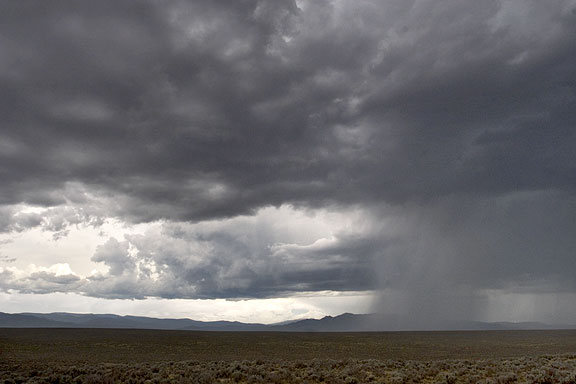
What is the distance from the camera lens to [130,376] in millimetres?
27656

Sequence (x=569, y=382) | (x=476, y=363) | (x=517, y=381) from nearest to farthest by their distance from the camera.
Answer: (x=569, y=382), (x=517, y=381), (x=476, y=363)

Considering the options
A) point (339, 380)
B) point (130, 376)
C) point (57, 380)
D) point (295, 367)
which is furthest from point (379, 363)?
point (57, 380)

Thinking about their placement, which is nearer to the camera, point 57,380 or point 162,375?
point 57,380

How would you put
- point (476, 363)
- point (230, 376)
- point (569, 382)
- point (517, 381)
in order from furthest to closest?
point (476, 363) → point (230, 376) → point (517, 381) → point (569, 382)

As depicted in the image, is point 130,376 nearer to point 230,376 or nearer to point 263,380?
point 230,376

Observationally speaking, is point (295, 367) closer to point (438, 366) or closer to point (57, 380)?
point (438, 366)

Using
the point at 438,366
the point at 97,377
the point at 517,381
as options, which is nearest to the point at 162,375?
the point at 97,377

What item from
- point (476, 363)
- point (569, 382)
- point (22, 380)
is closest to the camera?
point (569, 382)

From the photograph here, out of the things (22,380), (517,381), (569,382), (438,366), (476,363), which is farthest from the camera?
(476,363)

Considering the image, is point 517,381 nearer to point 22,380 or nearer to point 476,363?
point 476,363

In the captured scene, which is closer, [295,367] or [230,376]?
[230,376]

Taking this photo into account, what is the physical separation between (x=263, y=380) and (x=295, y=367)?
24.3 ft

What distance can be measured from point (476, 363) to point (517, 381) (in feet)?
32.9

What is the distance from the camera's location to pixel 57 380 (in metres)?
26.7
